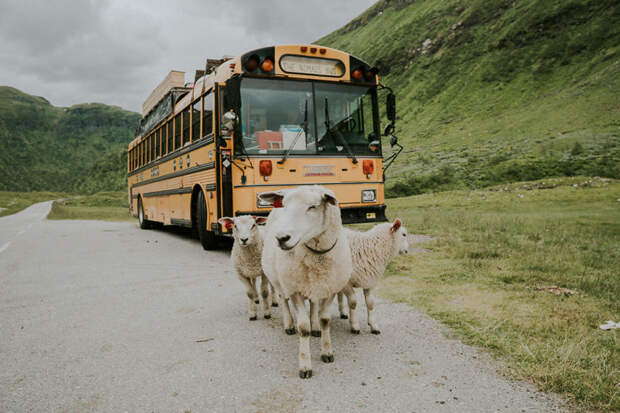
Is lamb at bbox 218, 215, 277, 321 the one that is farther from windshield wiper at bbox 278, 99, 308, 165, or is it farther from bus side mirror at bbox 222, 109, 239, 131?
windshield wiper at bbox 278, 99, 308, 165

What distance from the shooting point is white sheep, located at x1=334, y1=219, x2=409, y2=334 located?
12.7 ft

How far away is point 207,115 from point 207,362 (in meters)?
6.33

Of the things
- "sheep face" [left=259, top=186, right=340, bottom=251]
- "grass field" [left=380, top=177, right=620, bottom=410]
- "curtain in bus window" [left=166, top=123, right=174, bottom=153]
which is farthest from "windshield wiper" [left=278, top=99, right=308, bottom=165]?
"curtain in bus window" [left=166, top=123, right=174, bottom=153]

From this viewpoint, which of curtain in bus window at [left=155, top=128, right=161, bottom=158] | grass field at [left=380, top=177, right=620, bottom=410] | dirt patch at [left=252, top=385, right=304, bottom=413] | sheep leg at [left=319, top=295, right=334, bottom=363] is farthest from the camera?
curtain in bus window at [left=155, top=128, right=161, bottom=158]

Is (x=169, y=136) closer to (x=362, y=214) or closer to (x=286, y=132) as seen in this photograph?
(x=286, y=132)

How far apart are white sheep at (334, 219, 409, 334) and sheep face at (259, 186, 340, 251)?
1.00 meters

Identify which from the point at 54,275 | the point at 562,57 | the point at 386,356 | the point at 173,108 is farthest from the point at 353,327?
the point at 562,57

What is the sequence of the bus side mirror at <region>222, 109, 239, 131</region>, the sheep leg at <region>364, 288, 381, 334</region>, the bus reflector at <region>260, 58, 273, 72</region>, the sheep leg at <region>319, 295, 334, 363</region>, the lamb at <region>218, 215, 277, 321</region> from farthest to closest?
the bus reflector at <region>260, 58, 273, 72</region> → the bus side mirror at <region>222, 109, 239, 131</region> → the lamb at <region>218, 215, 277, 321</region> → the sheep leg at <region>364, 288, 381, 334</region> → the sheep leg at <region>319, 295, 334, 363</region>

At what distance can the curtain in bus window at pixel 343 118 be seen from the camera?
26.2ft

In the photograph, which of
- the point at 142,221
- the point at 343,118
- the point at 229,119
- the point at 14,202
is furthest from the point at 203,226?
the point at 14,202

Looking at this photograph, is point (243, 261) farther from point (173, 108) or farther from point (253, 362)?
point (173, 108)

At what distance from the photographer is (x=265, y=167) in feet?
24.4

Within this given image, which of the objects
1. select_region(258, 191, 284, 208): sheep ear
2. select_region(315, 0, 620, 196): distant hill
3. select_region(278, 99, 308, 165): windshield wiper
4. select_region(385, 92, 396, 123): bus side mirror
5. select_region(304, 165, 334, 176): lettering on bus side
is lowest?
select_region(258, 191, 284, 208): sheep ear

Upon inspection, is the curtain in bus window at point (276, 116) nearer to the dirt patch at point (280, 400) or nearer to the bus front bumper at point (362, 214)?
the bus front bumper at point (362, 214)
